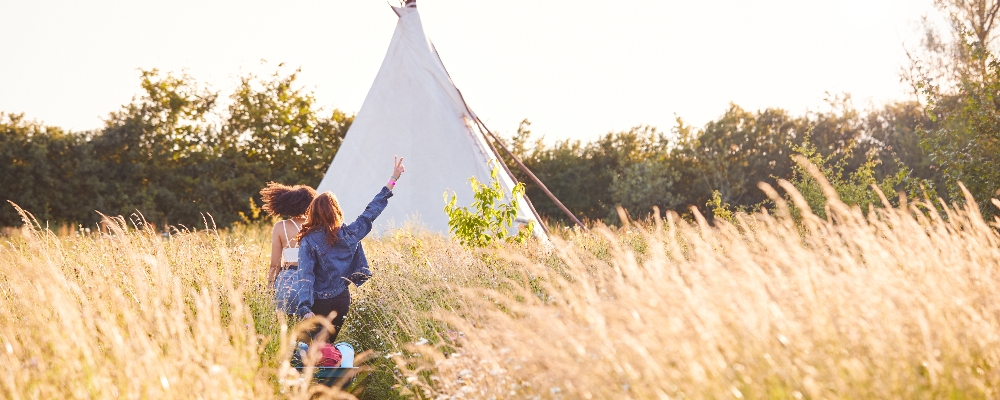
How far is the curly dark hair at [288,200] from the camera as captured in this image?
4926 mm

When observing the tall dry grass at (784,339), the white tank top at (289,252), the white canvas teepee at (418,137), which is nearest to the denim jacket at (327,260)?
the white tank top at (289,252)

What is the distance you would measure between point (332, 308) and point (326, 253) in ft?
1.17

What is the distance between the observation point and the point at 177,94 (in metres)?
15.9

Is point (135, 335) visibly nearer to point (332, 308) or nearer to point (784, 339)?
point (332, 308)

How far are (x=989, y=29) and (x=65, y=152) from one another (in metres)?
16.6

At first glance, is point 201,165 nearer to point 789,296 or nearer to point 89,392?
point 89,392

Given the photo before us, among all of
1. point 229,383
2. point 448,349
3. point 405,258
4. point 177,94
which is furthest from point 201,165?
point 229,383

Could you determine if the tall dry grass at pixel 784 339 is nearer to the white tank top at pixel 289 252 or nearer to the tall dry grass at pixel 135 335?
the tall dry grass at pixel 135 335

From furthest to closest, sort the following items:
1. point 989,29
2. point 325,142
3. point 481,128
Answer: point 325,142
point 989,29
point 481,128

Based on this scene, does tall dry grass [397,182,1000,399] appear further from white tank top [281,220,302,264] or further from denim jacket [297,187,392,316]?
white tank top [281,220,302,264]

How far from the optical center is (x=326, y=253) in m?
4.75

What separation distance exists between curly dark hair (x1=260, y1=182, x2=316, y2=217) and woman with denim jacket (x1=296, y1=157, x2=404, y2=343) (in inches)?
8.6

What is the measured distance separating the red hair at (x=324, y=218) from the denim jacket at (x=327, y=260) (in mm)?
31

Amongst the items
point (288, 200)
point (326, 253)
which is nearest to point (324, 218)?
point (326, 253)
